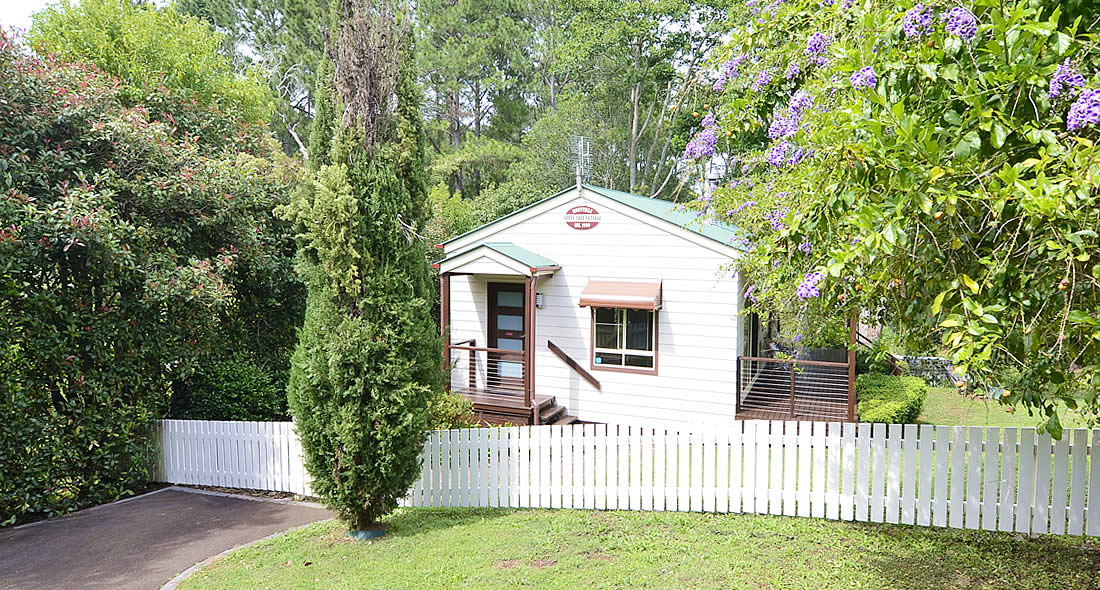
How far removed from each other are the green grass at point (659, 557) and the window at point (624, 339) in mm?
4562

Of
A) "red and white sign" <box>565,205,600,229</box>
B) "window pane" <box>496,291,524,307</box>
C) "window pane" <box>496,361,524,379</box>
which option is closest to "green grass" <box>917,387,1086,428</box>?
"red and white sign" <box>565,205,600,229</box>

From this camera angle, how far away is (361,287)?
20.5 ft

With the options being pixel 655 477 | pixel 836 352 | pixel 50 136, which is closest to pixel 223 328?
pixel 50 136

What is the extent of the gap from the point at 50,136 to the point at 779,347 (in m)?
12.7

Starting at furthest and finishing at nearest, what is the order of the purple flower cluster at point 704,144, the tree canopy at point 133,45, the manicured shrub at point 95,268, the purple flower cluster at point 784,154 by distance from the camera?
1. the tree canopy at point 133,45
2. the manicured shrub at point 95,268
3. the purple flower cluster at point 704,144
4. the purple flower cluster at point 784,154

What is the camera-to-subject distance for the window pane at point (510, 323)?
40.2 feet

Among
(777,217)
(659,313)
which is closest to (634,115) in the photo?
(659,313)

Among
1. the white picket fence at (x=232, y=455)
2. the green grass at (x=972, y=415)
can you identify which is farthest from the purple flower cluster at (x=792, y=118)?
the green grass at (x=972, y=415)

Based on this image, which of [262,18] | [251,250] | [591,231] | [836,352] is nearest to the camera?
[251,250]

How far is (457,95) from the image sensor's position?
1283 inches

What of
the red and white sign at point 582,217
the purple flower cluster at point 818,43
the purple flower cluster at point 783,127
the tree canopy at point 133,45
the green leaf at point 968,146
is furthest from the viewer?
the tree canopy at point 133,45

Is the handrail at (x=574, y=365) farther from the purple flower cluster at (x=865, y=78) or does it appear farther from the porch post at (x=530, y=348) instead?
the purple flower cluster at (x=865, y=78)

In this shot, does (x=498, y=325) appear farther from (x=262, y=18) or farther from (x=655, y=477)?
(x=262, y=18)

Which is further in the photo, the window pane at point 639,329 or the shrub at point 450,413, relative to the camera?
the window pane at point 639,329
